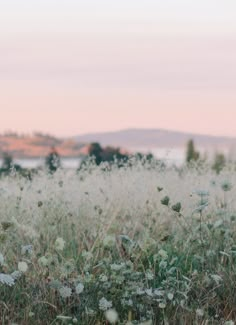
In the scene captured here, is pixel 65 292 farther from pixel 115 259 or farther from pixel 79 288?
pixel 115 259

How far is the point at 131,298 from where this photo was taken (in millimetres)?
4531

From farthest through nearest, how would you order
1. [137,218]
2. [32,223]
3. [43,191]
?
[43,191] < [137,218] < [32,223]

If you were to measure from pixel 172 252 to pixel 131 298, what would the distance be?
1.01 meters

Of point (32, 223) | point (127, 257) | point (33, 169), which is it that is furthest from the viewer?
point (33, 169)

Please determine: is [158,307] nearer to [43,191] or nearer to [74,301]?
[74,301]

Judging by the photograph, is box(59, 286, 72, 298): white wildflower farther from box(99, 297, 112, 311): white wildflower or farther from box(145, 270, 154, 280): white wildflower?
box(145, 270, 154, 280): white wildflower

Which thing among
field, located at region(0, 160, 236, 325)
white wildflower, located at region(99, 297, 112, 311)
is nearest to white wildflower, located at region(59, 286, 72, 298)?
field, located at region(0, 160, 236, 325)

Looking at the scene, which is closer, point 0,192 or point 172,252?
point 172,252

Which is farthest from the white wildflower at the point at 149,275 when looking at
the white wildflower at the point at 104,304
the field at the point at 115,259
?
the white wildflower at the point at 104,304

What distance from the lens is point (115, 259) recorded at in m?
5.38

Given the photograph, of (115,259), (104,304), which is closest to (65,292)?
(104,304)

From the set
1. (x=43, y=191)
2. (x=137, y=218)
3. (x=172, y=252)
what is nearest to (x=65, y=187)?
(x=43, y=191)

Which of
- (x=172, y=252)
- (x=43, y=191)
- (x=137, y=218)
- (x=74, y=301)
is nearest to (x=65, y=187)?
(x=43, y=191)

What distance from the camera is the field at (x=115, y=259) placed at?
445cm
